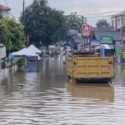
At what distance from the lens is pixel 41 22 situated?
91.2 metres

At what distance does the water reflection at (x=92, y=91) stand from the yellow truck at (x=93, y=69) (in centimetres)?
46

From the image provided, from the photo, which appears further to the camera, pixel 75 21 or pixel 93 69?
pixel 75 21

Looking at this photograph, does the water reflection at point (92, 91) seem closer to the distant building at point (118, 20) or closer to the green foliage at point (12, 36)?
the green foliage at point (12, 36)

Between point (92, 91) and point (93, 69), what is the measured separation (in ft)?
17.1

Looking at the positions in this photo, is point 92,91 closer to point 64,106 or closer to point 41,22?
point 64,106

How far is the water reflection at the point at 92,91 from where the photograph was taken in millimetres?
25781

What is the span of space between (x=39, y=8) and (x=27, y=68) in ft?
119

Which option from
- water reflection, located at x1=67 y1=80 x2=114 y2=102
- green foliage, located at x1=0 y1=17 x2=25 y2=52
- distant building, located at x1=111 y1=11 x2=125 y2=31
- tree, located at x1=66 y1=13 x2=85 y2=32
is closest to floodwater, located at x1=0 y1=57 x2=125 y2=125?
water reflection, located at x1=67 y1=80 x2=114 y2=102

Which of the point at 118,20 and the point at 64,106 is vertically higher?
the point at 118,20

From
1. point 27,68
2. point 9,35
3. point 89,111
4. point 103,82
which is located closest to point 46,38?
point 9,35

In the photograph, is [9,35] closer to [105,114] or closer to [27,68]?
[27,68]

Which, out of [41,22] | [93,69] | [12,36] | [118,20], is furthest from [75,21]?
[93,69]

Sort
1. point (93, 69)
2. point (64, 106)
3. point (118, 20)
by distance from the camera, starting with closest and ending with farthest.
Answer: point (64, 106)
point (93, 69)
point (118, 20)

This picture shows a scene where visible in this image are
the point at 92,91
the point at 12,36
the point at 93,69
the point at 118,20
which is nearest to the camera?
the point at 92,91
